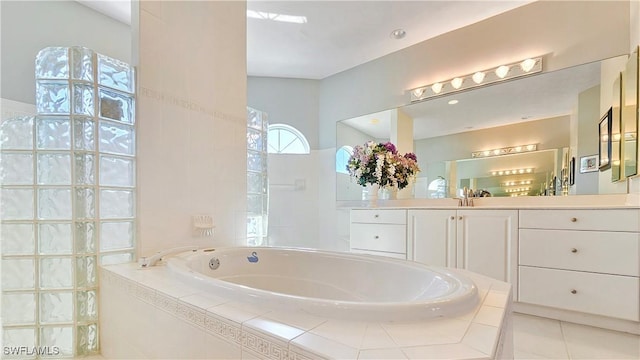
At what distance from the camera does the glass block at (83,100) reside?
4.83ft

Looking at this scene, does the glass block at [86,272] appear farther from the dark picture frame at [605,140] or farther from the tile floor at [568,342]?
the dark picture frame at [605,140]

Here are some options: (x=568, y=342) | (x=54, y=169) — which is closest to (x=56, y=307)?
(x=54, y=169)

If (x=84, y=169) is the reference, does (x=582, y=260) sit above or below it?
below

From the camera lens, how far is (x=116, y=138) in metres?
1.61

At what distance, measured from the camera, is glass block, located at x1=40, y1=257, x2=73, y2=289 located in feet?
4.59

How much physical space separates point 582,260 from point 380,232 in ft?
4.57

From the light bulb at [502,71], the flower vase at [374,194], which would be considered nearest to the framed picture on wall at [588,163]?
the light bulb at [502,71]

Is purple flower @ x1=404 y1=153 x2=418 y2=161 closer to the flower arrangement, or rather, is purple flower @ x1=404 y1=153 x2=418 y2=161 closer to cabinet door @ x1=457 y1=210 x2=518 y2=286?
the flower arrangement

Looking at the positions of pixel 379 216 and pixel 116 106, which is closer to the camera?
pixel 116 106

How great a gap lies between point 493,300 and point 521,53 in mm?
2354

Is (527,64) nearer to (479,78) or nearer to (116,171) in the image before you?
(479,78)

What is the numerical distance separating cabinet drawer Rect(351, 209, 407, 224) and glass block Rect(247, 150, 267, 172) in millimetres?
1027

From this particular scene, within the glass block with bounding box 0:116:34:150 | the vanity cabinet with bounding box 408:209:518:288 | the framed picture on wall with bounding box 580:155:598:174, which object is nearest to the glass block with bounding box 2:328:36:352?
the glass block with bounding box 0:116:34:150

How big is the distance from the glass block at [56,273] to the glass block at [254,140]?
1344 mm
